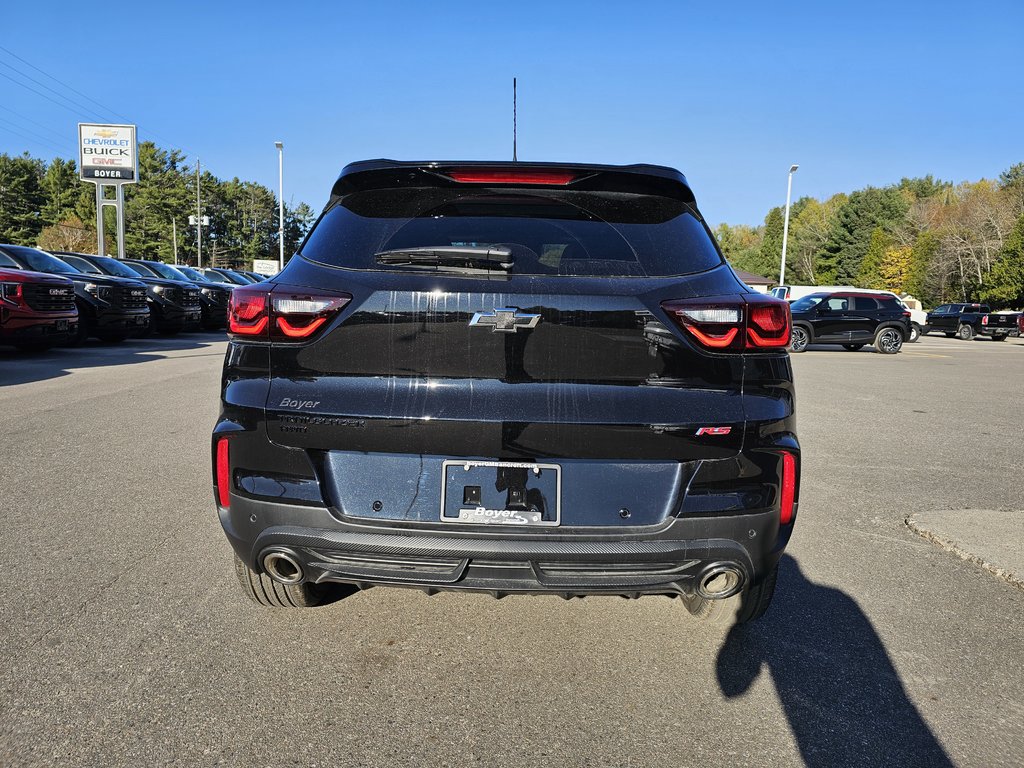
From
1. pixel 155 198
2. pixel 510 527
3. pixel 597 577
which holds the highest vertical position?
pixel 155 198

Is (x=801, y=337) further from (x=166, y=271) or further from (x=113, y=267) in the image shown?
(x=113, y=267)

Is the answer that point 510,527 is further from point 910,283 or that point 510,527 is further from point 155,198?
point 155,198

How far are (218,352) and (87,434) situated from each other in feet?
27.3

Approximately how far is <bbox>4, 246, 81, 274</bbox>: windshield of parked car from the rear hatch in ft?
43.2

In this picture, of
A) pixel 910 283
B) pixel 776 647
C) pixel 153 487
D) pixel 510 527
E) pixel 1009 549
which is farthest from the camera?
pixel 910 283

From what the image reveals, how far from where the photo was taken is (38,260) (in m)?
13.3

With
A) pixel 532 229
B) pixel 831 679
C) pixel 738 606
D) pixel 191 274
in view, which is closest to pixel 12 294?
pixel 532 229

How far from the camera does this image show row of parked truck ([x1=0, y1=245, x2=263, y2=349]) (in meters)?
10.8

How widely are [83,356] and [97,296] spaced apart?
1.46 m

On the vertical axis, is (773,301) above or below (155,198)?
below

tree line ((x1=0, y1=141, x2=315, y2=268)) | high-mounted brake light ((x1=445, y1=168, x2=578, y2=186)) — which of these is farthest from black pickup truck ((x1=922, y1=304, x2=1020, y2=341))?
tree line ((x1=0, y1=141, x2=315, y2=268))

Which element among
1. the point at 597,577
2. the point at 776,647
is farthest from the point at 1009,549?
the point at 597,577

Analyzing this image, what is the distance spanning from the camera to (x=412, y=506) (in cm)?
227

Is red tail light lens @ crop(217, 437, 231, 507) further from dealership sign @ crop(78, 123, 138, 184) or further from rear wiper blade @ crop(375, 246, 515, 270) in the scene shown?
dealership sign @ crop(78, 123, 138, 184)
